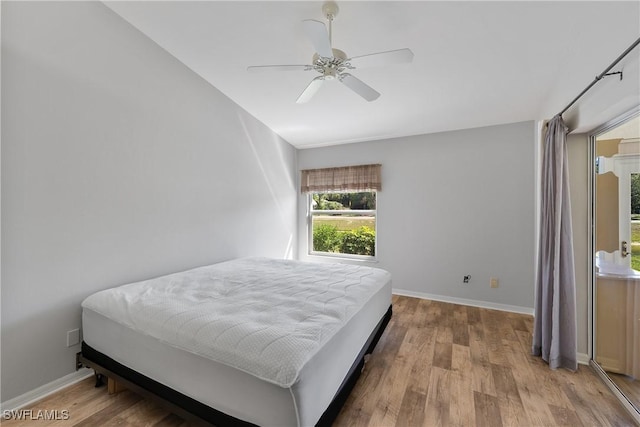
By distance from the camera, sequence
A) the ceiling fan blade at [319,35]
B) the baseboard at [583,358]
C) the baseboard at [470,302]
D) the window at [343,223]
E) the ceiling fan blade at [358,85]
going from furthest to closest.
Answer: the window at [343,223] < the baseboard at [470,302] < the baseboard at [583,358] < the ceiling fan blade at [358,85] < the ceiling fan blade at [319,35]

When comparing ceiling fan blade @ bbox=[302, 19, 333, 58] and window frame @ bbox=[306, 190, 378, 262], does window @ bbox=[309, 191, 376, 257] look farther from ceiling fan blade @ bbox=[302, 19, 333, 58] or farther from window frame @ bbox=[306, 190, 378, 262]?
ceiling fan blade @ bbox=[302, 19, 333, 58]

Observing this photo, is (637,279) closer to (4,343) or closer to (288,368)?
(288,368)

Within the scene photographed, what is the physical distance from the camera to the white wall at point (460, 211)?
3.14 metres

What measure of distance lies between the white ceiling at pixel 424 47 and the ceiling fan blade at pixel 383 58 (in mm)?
394

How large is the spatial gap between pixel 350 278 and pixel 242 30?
7.28 ft

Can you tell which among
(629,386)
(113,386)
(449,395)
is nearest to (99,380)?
(113,386)

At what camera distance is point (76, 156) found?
1.85 meters

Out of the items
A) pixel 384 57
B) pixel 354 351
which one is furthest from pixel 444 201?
pixel 354 351

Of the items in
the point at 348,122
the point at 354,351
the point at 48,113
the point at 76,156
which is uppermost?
the point at 348,122

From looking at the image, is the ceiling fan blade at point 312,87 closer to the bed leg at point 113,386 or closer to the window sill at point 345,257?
the bed leg at point 113,386

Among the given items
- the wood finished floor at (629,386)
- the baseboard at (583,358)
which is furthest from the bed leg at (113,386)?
the baseboard at (583,358)

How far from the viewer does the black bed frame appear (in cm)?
121

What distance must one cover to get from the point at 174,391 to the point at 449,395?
65.4 inches

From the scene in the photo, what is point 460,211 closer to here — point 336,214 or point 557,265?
point 557,265
